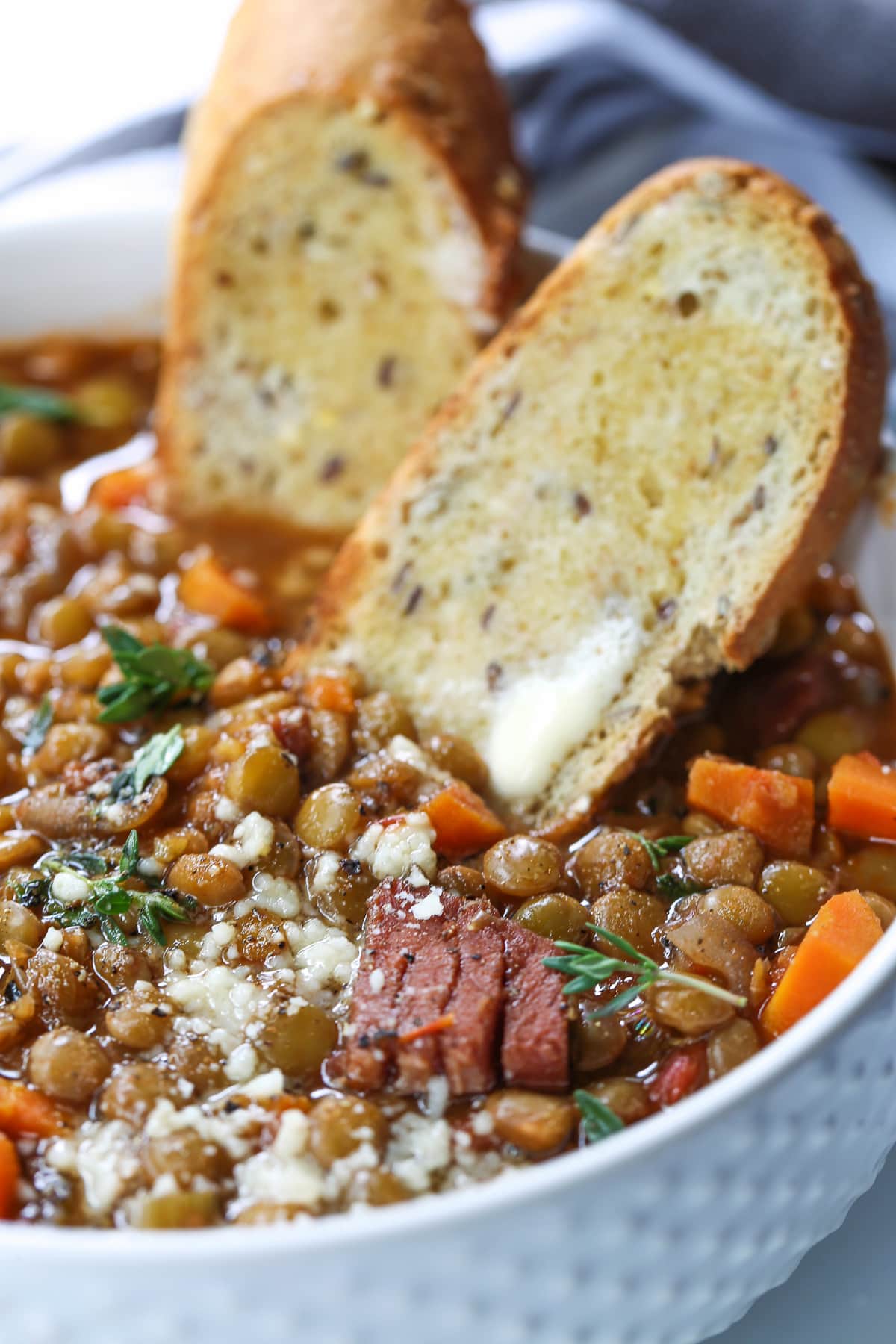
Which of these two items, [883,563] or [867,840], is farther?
[883,563]

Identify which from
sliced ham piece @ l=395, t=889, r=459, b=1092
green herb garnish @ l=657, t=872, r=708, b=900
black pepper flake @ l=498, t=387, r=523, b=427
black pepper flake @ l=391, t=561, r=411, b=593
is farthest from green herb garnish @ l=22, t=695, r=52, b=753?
green herb garnish @ l=657, t=872, r=708, b=900

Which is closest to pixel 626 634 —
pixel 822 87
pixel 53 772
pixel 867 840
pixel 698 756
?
pixel 698 756

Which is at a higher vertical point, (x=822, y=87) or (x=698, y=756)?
(x=822, y=87)

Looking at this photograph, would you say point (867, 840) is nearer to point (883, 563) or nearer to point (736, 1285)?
point (883, 563)

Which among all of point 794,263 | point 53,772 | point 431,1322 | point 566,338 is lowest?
point 53,772

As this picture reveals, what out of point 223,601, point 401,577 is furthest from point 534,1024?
point 223,601

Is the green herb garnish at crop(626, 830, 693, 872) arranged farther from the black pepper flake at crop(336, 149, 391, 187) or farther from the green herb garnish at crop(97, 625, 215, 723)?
the black pepper flake at crop(336, 149, 391, 187)
